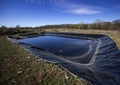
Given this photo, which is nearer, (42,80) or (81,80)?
(81,80)

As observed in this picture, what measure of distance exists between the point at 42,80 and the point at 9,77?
3.86 feet

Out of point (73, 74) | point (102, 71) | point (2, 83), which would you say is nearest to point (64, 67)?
point (73, 74)

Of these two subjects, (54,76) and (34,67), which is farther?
(34,67)

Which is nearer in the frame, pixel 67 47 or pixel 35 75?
pixel 35 75

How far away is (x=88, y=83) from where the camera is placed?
2988 millimetres

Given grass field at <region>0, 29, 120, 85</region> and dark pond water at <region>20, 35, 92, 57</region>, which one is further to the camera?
dark pond water at <region>20, 35, 92, 57</region>

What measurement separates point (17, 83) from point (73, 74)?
1732 millimetres

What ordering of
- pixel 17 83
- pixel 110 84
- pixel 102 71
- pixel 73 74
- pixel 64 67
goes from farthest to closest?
pixel 64 67 < pixel 102 71 < pixel 73 74 < pixel 17 83 < pixel 110 84

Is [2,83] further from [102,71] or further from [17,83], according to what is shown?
[102,71]

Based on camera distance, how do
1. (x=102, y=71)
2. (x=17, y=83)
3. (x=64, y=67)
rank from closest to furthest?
(x=17, y=83), (x=102, y=71), (x=64, y=67)

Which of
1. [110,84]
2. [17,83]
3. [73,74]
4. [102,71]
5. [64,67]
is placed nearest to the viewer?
[110,84]

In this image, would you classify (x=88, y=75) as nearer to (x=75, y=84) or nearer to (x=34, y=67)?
(x=75, y=84)

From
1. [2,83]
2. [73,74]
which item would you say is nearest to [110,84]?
[73,74]

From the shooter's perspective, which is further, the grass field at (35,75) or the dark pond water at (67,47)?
the dark pond water at (67,47)
